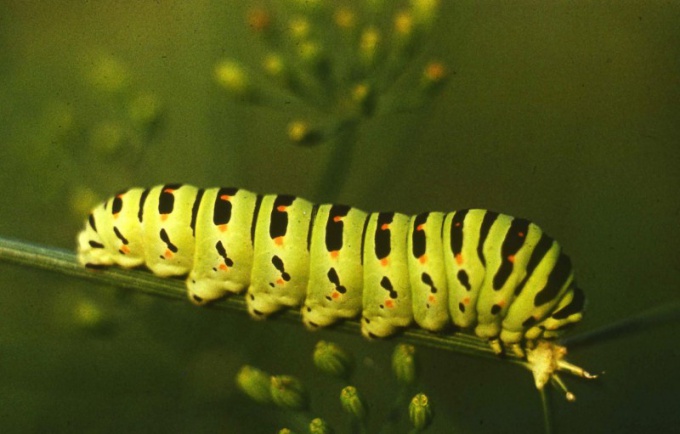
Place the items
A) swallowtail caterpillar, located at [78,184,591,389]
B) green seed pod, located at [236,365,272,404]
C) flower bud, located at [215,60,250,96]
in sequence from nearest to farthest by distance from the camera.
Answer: green seed pod, located at [236,365,272,404]
swallowtail caterpillar, located at [78,184,591,389]
flower bud, located at [215,60,250,96]

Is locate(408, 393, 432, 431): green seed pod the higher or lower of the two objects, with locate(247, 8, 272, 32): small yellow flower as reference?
lower

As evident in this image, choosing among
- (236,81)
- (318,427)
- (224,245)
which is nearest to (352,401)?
(318,427)

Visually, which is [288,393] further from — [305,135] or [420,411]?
[305,135]

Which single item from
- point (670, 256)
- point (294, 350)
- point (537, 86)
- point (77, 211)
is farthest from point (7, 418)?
point (537, 86)

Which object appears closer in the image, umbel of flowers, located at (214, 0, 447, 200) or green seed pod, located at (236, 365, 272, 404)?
green seed pod, located at (236, 365, 272, 404)

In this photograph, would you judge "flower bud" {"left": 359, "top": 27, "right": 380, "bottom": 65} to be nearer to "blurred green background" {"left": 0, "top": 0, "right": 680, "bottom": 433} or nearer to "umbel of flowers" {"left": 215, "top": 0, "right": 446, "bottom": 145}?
"umbel of flowers" {"left": 215, "top": 0, "right": 446, "bottom": 145}

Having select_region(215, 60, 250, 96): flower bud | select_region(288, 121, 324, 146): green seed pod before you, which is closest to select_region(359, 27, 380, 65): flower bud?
select_region(288, 121, 324, 146): green seed pod

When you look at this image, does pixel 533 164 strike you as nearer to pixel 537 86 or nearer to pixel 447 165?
pixel 447 165
